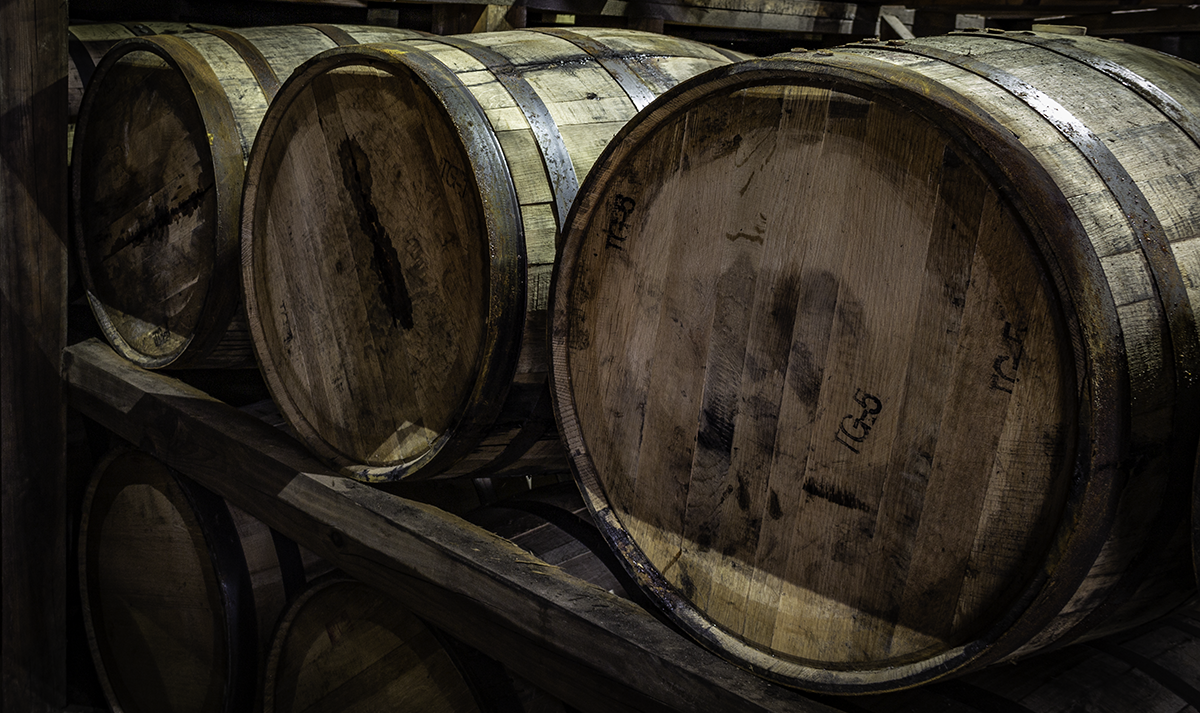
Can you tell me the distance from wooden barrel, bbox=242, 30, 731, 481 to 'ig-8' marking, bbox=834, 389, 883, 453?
2.22 ft

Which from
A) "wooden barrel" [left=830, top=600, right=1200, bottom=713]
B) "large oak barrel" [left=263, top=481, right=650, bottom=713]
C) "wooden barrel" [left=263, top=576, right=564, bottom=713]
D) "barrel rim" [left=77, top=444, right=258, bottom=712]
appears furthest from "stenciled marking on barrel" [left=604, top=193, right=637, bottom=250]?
"barrel rim" [left=77, top=444, right=258, bottom=712]

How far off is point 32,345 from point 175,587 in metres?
1.01

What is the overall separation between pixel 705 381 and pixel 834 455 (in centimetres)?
26

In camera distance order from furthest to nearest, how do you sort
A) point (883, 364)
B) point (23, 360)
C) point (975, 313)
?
point (23, 360) → point (883, 364) → point (975, 313)

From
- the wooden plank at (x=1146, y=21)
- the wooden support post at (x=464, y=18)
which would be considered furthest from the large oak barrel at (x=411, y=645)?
the wooden plank at (x=1146, y=21)

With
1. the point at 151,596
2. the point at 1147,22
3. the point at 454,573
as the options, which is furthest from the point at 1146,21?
the point at 151,596

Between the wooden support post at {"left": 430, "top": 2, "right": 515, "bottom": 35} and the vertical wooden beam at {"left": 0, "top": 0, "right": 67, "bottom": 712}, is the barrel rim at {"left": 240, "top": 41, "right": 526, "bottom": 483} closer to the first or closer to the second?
the wooden support post at {"left": 430, "top": 2, "right": 515, "bottom": 35}

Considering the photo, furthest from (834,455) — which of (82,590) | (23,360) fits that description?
(82,590)

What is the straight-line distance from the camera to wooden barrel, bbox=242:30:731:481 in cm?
172

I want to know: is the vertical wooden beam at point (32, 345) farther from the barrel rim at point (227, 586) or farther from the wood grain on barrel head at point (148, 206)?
the barrel rim at point (227, 586)

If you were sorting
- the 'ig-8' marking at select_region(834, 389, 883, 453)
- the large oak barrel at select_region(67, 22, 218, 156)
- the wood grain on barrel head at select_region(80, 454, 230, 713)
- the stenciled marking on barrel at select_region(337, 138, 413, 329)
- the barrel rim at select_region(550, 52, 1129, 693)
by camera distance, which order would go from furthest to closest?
1. the large oak barrel at select_region(67, 22, 218, 156)
2. the wood grain on barrel head at select_region(80, 454, 230, 713)
3. the stenciled marking on barrel at select_region(337, 138, 413, 329)
4. the 'ig-8' marking at select_region(834, 389, 883, 453)
5. the barrel rim at select_region(550, 52, 1129, 693)

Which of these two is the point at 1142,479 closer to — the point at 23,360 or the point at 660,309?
the point at 660,309

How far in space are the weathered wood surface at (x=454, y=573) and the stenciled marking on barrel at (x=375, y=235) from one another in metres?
0.48

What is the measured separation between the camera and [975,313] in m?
1.14
